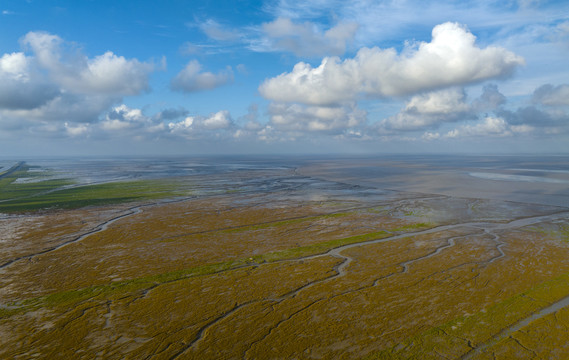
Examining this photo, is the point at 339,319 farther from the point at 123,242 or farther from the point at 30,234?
the point at 30,234

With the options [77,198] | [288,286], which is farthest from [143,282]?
[77,198]

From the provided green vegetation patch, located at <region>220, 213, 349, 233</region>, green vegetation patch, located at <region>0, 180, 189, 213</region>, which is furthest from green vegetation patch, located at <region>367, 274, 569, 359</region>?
green vegetation patch, located at <region>0, 180, 189, 213</region>

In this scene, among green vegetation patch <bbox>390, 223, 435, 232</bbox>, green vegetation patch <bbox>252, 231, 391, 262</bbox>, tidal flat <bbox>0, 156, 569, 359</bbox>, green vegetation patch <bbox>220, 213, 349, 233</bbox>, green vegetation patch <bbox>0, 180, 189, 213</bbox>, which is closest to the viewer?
tidal flat <bbox>0, 156, 569, 359</bbox>

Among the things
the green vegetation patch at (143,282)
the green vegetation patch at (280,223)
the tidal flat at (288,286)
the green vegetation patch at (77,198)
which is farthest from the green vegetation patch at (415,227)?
the green vegetation patch at (77,198)

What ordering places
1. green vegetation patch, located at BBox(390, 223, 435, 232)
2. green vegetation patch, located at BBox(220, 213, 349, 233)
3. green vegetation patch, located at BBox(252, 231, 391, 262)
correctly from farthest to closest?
green vegetation patch, located at BBox(220, 213, 349, 233), green vegetation patch, located at BBox(390, 223, 435, 232), green vegetation patch, located at BBox(252, 231, 391, 262)

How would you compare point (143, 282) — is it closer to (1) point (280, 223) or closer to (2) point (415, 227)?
(1) point (280, 223)

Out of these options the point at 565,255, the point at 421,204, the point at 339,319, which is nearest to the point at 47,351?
the point at 339,319

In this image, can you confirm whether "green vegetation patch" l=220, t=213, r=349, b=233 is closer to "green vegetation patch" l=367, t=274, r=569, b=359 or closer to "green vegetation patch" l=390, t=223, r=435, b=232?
"green vegetation patch" l=390, t=223, r=435, b=232

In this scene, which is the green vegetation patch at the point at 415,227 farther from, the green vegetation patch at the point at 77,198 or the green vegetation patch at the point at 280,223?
the green vegetation patch at the point at 77,198
